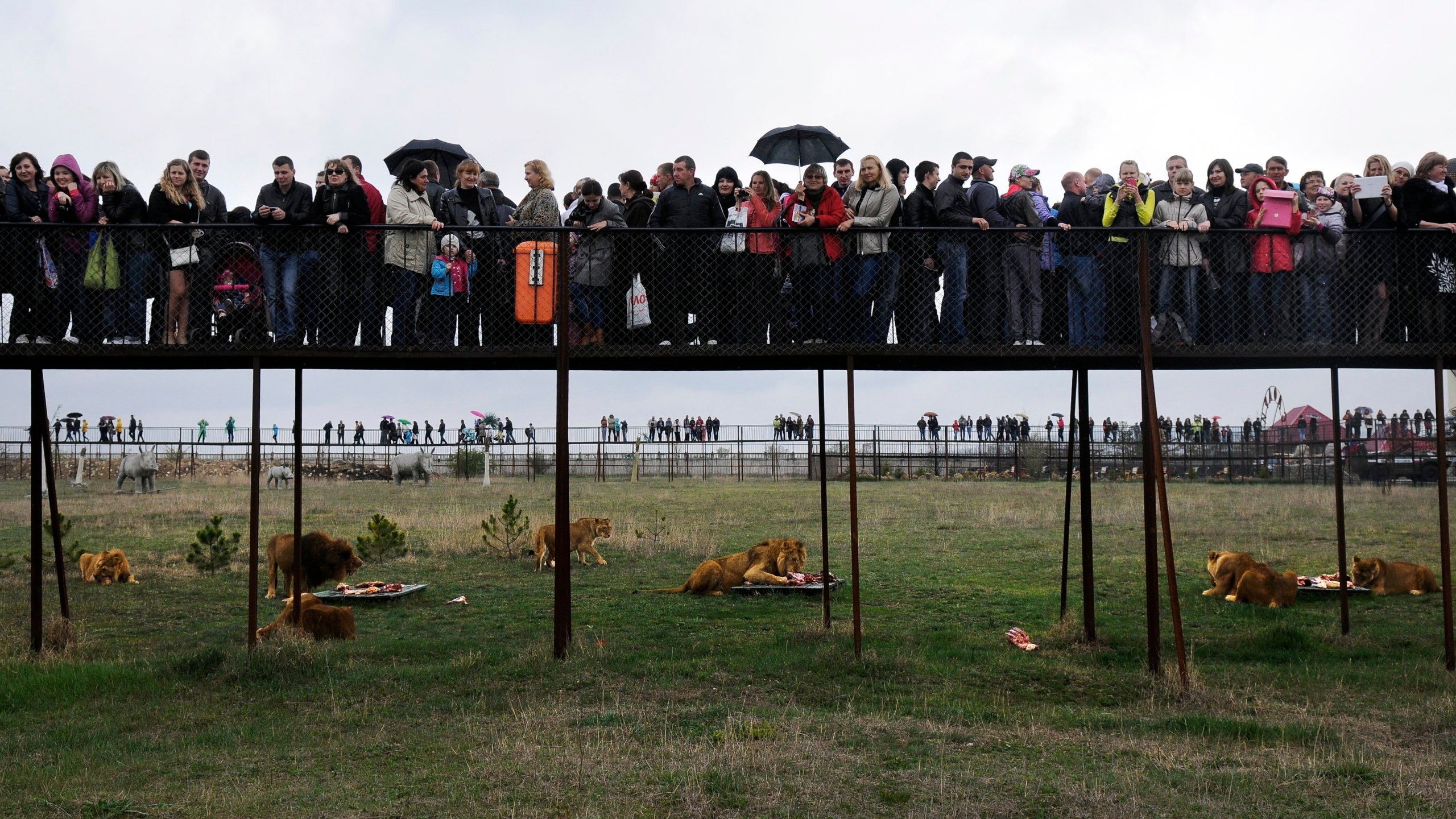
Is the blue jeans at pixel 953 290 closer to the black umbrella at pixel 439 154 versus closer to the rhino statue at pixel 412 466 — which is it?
the black umbrella at pixel 439 154

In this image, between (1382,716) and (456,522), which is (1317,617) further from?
(456,522)

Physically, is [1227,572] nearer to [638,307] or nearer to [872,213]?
[872,213]

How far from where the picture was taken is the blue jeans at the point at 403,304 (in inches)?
404

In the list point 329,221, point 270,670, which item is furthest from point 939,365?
point 270,670

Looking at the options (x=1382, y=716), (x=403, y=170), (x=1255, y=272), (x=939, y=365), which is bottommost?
(x=1382, y=716)

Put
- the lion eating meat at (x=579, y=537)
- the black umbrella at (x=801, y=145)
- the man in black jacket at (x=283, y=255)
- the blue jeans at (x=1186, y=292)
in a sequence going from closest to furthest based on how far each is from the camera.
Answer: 1. the man in black jacket at (x=283, y=255)
2. the blue jeans at (x=1186, y=292)
3. the black umbrella at (x=801, y=145)
4. the lion eating meat at (x=579, y=537)

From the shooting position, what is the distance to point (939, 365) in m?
11.2

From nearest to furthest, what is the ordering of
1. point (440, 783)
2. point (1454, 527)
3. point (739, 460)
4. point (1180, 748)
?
point (440, 783)
point (1180, 748)
point (1454, 527)
point (739, 460)

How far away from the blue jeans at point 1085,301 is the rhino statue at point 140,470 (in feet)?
104

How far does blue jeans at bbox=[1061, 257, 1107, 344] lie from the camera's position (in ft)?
34.5

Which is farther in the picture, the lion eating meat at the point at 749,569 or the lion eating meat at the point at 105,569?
the lion eating meat at the point at 105,569

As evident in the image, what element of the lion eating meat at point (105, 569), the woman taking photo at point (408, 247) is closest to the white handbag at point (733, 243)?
the woman taking photo at point (408, 247)

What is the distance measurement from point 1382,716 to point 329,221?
951 cm

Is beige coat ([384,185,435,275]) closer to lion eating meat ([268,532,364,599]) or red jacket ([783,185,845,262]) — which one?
red jacket ([783,185,845,262])
